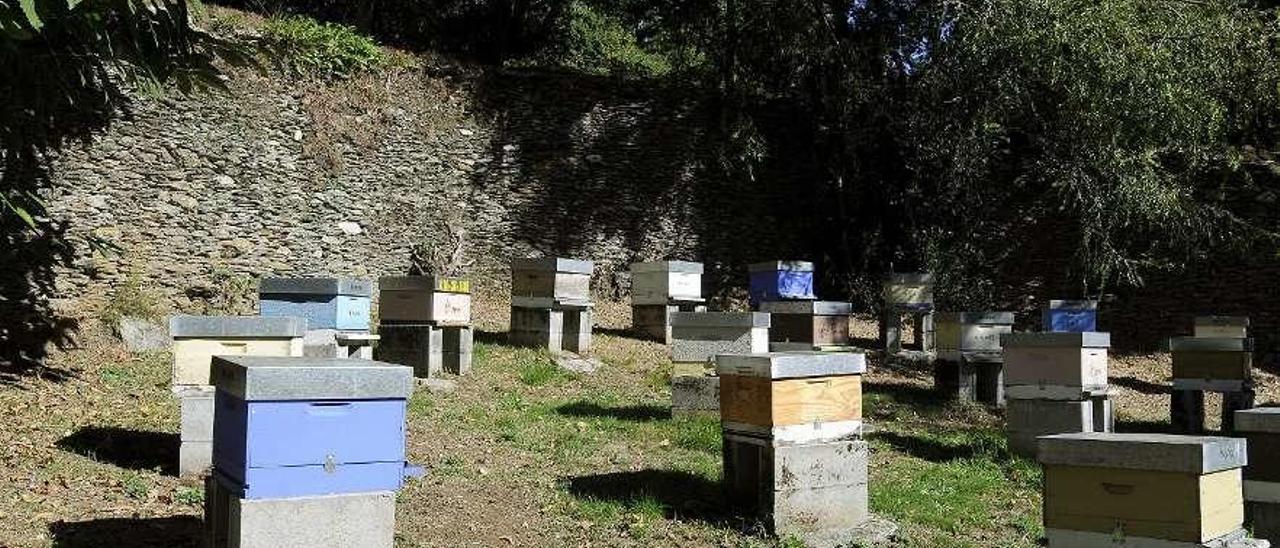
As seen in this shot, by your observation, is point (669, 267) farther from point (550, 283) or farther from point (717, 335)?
point (717, 335)

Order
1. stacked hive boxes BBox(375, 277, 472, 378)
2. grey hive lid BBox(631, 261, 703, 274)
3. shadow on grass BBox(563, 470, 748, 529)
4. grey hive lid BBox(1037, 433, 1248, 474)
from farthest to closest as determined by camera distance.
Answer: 1. grey hive lid BBox(631, 261, 703, 274)
2. stacked hive boxes BBox(375, 277, 472, 378)
3. shadow on grass BBox(563, 470, 748, 529)
4. grey hive lid BBox(1037, 433, 1248, 474)

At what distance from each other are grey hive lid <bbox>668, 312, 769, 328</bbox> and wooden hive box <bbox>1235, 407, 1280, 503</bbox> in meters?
4.35

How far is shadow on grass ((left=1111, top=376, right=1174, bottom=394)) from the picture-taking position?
44.5 ft

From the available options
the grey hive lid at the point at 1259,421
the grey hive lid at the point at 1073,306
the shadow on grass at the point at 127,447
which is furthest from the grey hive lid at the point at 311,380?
the grey hive lid at the point at 1073,306

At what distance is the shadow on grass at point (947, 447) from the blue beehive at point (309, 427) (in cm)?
550

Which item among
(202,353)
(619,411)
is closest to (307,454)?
(202,353)

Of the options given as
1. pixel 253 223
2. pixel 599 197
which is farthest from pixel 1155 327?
pixel 253 223

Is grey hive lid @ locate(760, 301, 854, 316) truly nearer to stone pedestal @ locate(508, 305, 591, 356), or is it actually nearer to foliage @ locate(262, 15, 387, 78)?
stone pedestal @ locate(508, 305, 591, 356)

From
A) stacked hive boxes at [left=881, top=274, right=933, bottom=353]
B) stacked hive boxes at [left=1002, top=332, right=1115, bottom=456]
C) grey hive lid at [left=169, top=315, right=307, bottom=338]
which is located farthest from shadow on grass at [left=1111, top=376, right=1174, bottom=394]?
grey hive lid at [left=169, top=315, right=307, bottom=338]

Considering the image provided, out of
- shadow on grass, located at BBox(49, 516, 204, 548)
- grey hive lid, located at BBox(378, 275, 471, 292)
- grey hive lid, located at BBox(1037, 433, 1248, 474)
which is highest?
grey hive lid, located at BBox(378, 275, 471, 292)

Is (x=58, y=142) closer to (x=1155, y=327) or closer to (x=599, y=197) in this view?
(x=599, y=197)

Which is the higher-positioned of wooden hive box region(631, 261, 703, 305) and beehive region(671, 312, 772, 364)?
wooden hive box region(631, 261, 703, 305)

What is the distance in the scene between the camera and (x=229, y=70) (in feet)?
51.6

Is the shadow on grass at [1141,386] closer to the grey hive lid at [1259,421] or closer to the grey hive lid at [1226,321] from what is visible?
the grey hive lid at [1226,321]
